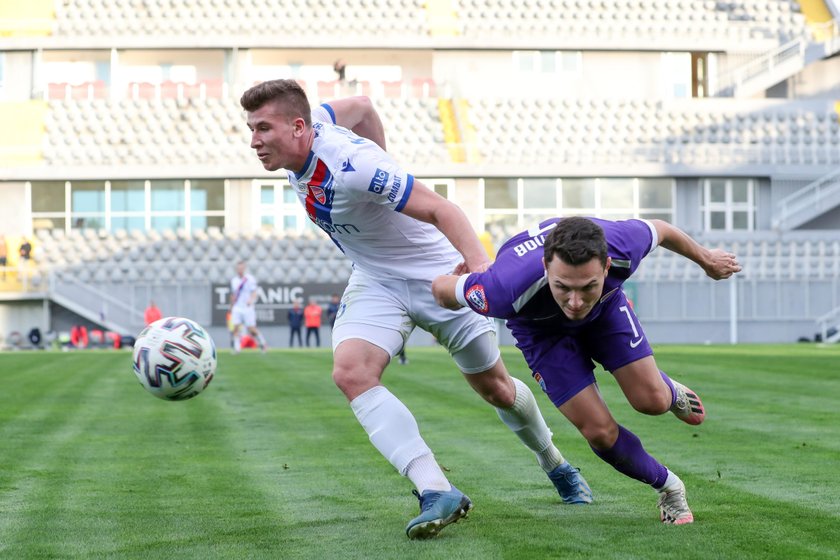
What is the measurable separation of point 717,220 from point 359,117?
37521 mm

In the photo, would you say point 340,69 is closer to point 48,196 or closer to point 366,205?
point 48,196

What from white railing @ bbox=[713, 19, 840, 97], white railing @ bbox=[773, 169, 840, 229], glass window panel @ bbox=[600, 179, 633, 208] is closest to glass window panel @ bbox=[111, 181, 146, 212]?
glass window panel @ bbox=[600, 179, 633, 208]

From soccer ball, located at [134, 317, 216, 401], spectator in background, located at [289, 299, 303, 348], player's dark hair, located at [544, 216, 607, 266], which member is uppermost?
player's dark hair, located at [544, 216, 607, 266]

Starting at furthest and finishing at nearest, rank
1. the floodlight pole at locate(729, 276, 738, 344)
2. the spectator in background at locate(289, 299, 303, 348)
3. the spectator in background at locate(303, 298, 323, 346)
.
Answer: the floodlight pole at locate(729, 276, 738, 344), the spectator in background at locate(289, 299, 303, 348), the spectator in background at locate(303, 298, 323, 346)

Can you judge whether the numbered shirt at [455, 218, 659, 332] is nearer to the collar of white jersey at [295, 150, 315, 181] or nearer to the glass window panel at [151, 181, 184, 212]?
the collar of white jersey at [295, 150, 315, 181]

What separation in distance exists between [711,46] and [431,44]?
1011 centimetres

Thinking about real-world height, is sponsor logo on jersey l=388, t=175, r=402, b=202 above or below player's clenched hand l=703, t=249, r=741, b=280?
above

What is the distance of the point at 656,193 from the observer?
42.5 meters

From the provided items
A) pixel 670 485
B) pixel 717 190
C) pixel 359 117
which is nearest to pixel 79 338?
pixel 717 190

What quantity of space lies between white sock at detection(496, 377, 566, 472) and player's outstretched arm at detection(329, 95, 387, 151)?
4.89 ft

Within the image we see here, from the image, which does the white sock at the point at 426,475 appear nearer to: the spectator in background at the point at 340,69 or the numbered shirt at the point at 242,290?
the numbered shirt at the point at 242,290

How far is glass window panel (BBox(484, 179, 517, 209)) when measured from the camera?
42.1 meters

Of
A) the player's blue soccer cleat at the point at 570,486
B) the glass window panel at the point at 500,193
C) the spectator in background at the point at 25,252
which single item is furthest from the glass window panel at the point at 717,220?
the player's blue soccer cleat at the point at 570,486

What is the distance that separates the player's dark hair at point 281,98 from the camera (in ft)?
19.2
